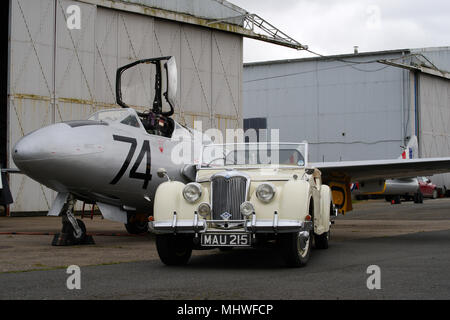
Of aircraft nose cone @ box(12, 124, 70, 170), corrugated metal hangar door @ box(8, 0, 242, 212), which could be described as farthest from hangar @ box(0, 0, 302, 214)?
aircraft nose cone @ box(12, 124, 70, 170)

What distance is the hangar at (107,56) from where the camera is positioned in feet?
78.7

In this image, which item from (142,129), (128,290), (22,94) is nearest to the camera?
(128,290)

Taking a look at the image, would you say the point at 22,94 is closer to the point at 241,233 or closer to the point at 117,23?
the point at 117,23

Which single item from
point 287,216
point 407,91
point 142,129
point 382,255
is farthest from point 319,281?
point 407,91

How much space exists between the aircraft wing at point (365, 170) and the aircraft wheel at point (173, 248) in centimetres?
531

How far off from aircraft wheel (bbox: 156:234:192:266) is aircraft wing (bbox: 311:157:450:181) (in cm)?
502

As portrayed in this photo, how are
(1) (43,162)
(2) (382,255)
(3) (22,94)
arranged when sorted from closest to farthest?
(2) (382,255)
(1) (43,162)
(3) (22,94)

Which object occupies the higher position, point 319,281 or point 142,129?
point 142,129

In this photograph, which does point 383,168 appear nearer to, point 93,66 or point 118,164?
point 118,164

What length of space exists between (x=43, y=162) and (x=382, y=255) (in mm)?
5923

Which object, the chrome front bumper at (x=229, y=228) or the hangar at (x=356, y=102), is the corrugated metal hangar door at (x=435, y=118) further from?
the chrome front bumper at (x=229, y=228)

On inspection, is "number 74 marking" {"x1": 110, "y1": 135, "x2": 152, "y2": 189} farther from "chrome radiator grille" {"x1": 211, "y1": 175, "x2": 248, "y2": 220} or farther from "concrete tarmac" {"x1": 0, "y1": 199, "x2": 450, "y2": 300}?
"chrome radiator grille" {"x1": 211, "y1": 175, "x2": 248, "y2": 220}

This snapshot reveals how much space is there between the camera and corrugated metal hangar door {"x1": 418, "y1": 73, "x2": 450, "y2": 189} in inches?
1871
